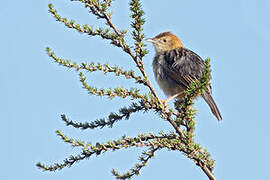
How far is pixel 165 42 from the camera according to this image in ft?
28.5

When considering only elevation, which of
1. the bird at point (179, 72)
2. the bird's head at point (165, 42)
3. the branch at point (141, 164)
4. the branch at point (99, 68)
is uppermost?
the bird's head at point (165, 42)

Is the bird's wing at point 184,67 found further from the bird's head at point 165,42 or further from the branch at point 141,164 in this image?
the branch at point 141,164

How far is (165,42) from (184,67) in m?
1.89

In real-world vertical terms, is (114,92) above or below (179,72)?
below

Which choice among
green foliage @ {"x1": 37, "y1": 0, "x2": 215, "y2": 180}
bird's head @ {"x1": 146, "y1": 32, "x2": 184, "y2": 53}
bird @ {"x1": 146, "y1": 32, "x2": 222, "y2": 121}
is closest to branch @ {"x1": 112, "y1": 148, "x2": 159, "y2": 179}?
green foliage @ {"x1": 37, "y1": 0, "x2": 215, "y2": 180}

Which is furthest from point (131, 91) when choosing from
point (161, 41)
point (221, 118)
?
point (161, 41)

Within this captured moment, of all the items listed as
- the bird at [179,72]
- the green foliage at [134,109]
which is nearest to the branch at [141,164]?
the green foliage at [134,109]

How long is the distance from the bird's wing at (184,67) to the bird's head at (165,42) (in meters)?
1.01

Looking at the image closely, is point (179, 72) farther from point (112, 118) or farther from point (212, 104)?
point (112, 118)

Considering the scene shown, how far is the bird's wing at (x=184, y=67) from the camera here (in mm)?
6734

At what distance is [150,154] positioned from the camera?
352cm

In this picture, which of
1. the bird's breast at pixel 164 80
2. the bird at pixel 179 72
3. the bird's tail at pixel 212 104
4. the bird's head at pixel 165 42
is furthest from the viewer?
the bird's head at pixel 165 42

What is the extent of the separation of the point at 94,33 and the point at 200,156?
1486 mm

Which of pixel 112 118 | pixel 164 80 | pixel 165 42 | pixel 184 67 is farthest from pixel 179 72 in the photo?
pixel 112 118
